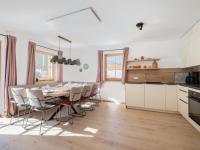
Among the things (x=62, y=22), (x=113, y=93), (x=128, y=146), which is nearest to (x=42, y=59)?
(x=62, y=22)

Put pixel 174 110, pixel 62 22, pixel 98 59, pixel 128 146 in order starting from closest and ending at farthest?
pixel 128 146
pixel 62 22
pixel 174 110
pixel 98 59

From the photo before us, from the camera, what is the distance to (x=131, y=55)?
16.6 feet

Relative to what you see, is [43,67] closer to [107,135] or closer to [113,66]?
[113,66]

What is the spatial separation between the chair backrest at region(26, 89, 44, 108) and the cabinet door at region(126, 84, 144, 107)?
2.78 meters

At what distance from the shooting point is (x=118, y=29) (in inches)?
140

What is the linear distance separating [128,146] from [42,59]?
453 centimetres

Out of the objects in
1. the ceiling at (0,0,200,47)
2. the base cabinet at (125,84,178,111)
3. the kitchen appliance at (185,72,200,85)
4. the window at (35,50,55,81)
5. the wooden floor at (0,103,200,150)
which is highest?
the ceiling at (0,0,200,47)

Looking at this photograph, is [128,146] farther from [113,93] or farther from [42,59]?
[42,59]

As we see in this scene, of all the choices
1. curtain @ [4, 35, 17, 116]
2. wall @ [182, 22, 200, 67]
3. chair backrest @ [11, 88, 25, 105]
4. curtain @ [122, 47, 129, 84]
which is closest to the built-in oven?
wall @ [182, 22, 200, 67]

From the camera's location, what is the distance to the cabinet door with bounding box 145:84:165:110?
393 cm

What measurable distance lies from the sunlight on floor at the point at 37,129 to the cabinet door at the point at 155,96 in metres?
2.21

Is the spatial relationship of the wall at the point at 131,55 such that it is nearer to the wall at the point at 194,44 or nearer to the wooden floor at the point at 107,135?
the wall at the point at 194,44

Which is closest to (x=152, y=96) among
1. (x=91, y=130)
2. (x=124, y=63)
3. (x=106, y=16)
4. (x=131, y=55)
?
(x=124, y=63)

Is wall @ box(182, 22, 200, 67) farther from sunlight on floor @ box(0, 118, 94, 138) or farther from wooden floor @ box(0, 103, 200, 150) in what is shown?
sunlight on floor @ box(0, 118, 94, 138)
